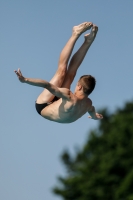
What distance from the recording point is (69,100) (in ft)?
56.8

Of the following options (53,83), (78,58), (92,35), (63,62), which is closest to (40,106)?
(53,83)

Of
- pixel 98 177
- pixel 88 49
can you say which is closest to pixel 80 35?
pixel 88 49

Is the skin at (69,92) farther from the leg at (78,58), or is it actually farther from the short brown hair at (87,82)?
the short brown hair at (87,82)

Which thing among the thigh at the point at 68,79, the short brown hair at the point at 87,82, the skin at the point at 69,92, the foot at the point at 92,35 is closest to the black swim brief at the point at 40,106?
the skin at the point at 69,92

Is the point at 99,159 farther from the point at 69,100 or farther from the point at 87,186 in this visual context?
the point at 69,100

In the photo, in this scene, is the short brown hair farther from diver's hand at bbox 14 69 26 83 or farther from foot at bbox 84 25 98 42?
diver's hand at bbox 14 69 26 83

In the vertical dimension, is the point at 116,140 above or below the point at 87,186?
above

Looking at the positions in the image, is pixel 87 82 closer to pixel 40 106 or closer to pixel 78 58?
pixel 78 58

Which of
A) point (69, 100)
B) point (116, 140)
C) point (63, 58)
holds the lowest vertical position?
point (69, 100)

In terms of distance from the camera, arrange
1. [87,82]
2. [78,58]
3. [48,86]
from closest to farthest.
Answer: [48,86] < [87,82] < [78,58]

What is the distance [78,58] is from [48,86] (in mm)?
1875

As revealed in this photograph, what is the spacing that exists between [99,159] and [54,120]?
208 feet

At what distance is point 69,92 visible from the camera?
56.5ft

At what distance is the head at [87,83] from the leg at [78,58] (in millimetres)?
857
